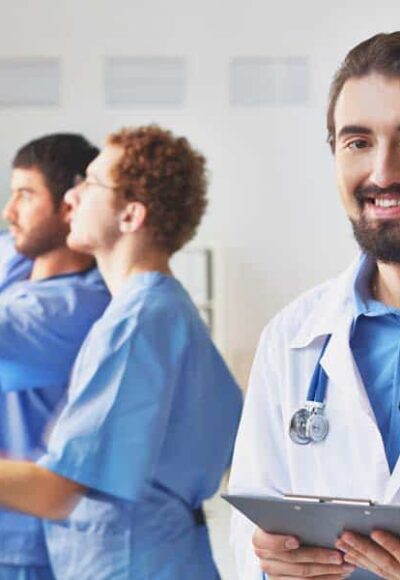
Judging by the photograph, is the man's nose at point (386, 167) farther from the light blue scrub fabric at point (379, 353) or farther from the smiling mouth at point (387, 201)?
the light blue scrub fabric at point (379, 353)

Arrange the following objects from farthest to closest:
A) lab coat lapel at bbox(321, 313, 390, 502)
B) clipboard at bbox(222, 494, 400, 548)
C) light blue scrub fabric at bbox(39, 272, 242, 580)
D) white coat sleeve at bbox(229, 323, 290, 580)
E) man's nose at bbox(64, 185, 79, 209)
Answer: man's nose at bbox(64, 185, 79, 209) < light blue scrub fabric at bbox(39, 272, 242, 580) < white coat sleeve at bbox(229, 323, 290, 580) < lab coat lapel at bbox(321, 313, 390, 502) < clipboard at bbox(222, 494, 400, 548)

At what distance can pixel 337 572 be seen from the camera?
4.84 ft

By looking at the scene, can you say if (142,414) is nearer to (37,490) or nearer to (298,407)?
(37,490)

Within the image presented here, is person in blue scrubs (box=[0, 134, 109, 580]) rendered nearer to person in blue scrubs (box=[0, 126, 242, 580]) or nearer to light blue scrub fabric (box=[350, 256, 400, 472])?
person in blue scrubs (box=[0, 126, 242, 580])

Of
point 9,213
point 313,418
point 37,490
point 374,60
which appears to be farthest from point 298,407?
point 9,213

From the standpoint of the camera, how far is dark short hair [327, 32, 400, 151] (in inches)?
64.2

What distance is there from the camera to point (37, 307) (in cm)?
219

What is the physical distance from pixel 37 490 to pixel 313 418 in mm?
709

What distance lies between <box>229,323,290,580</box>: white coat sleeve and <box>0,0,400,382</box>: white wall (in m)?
0.33

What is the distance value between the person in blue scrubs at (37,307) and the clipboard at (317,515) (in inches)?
32.1

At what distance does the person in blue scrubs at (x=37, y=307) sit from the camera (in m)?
2.15

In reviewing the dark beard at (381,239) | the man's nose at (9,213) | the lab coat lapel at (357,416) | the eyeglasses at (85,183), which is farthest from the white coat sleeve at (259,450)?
the man's nose at (9,213)

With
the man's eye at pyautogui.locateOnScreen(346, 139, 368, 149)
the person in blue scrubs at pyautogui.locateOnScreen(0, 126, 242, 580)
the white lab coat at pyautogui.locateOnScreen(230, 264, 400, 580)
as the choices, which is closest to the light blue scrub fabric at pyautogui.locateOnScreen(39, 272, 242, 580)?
the person in blue scrubs at pyautogui.locateOnScreen(0, 126, 242, 580)

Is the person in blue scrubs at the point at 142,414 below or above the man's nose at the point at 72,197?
below
